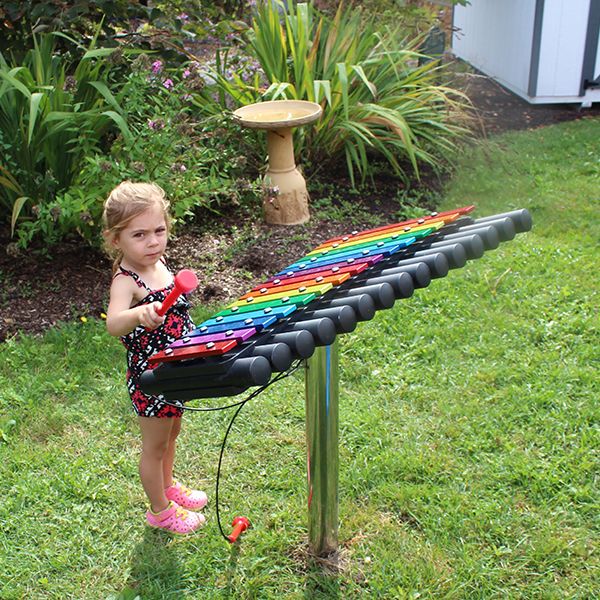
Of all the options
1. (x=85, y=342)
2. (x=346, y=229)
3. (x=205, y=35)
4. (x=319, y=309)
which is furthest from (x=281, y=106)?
(x=319, y=309)

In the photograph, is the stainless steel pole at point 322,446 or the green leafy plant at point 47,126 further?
the green leafy plant at point 47,126

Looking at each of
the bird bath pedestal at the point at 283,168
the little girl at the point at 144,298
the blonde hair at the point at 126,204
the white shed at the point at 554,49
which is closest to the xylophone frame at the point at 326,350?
the little girl at the point at 144,298

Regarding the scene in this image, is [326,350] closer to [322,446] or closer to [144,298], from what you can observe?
[322,446]

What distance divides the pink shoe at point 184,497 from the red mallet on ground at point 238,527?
7.8 inches

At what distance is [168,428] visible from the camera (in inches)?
109

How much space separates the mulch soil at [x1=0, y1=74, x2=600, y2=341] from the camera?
177 inches

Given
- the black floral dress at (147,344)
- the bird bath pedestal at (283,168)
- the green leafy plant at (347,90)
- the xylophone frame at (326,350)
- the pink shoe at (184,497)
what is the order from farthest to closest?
→ the green leafy plant at (347,90), the bird bath pedestal at (283,168), the pink shoe at (184,497), the black floral dress at (147,344), the xylophone frame at (326,350)

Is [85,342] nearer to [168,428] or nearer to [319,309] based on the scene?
[168,428]

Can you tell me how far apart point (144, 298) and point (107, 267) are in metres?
2.33

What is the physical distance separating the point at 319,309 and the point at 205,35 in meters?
5.18

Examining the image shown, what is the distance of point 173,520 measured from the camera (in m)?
2.94

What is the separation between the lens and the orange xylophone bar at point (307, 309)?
6.07 ft

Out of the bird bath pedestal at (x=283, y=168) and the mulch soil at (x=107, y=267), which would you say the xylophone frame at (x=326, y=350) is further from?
the bird bath pedestal at (x=283, y=168)

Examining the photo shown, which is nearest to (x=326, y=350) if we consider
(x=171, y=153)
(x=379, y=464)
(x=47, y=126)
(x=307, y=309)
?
(x=307, y=309)
